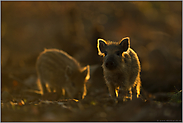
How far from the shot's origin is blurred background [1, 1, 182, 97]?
8.23 m

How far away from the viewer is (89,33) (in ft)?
39.7

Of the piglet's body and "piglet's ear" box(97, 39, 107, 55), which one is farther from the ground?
"piglet's ear" box(97, 39, 107, 55)

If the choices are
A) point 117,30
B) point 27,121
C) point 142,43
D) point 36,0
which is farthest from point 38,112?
point 36,0

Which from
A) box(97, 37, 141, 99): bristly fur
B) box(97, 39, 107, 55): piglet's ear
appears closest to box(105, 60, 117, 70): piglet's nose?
box(97, 37, 141, 99): bristly fur

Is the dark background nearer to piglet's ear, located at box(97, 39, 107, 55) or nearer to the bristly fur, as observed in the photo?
the bristly fur

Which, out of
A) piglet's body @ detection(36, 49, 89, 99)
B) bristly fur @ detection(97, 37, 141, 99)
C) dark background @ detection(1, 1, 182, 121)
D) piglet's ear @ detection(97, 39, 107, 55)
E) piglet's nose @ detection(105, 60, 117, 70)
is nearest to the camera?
piglet's nose @ detection(105, 60, 117, 70)

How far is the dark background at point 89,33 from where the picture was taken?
819 centimetres

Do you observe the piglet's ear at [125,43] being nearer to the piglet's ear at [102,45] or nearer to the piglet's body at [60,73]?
the piglet's ear at [102,45]

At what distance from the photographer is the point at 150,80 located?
23.7ft

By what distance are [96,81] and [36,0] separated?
30.8ft

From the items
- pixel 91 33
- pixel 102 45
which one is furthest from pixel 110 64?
pixel 91 33

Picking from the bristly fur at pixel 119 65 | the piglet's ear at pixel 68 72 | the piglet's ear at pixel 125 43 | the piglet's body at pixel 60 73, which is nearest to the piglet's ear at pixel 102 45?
the bristly fur at pixel 119 65

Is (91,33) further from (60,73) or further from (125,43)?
(125,43)

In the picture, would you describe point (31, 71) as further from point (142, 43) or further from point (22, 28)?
point (142, 43)
